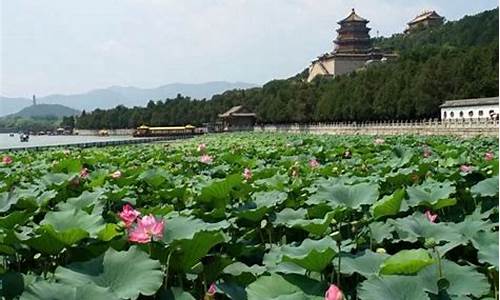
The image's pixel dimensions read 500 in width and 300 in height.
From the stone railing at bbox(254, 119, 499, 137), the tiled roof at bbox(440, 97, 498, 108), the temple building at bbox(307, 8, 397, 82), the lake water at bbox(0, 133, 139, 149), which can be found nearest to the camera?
the stone railing at bbox(254, 119, 499, 137)

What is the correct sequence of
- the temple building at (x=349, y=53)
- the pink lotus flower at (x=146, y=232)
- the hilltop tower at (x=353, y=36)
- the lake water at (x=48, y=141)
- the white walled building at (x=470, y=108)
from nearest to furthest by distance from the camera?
1. the pink lotus flower at (x=146, y=232)
2. the white walled building at (x=470, y=108)
3. the lake water at (x=48, y=141)
4. the temple building at (x=349, y=53)
5. the hilltop tower at (x=353, y=36)

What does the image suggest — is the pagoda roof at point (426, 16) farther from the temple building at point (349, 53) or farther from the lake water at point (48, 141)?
the lake water at point (48, 141)

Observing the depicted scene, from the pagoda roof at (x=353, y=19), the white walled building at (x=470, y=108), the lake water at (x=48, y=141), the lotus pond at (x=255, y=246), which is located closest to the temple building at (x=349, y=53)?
the pagoda roof at (x=353, y=19)

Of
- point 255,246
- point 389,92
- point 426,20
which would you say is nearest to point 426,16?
point 426,20

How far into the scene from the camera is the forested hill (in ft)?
129

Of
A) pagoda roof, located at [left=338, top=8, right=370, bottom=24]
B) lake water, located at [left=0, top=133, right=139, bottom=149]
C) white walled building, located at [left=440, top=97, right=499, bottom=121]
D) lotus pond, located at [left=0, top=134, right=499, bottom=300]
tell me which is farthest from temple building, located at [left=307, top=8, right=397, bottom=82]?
lotus pond, located at [left=0, top=134, right=499, bottom=300]

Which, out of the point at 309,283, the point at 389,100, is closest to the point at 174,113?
the point at 389,100

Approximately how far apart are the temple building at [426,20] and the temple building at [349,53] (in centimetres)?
2873

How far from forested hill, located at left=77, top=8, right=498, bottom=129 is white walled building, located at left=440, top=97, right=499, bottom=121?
129 centimetres

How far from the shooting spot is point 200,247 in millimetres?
1748

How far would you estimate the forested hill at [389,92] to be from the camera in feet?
129

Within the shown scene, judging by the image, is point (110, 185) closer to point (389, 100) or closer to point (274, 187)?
point (274, 187)

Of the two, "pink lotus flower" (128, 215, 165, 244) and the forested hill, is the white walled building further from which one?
"pink lotus flower" (128, 215, 165, 244)

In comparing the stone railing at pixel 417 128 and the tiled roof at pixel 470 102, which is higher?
the tiled roof at pixel 470 102
